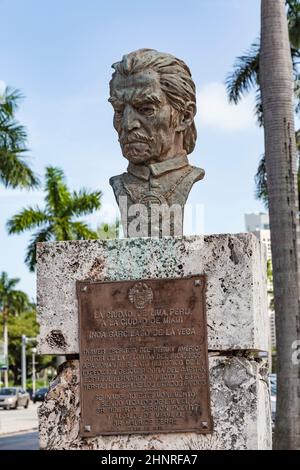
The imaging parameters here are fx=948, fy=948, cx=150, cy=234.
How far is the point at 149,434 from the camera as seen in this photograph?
20.3 feet

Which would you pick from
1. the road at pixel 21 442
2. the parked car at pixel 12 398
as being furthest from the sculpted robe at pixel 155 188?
the parked car at pixel 12 398

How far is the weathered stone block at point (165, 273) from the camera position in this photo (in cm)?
620

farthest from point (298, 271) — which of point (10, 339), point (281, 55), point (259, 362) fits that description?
point (10, 339)

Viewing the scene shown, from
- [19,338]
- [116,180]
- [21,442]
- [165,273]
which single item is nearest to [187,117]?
[116,180]

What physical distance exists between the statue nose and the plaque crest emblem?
1.22m

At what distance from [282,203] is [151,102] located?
6.54 m

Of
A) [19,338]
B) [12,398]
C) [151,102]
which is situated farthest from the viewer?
[19,338]

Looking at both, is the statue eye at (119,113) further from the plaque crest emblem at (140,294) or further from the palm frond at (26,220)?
the palm frond at (26,220)

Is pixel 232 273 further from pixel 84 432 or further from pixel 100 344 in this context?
pixel 84 432

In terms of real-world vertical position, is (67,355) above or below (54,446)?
above

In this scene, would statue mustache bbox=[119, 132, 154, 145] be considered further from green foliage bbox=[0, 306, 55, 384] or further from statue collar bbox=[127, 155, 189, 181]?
green foliage bbox=[0, 306, 55, 384]

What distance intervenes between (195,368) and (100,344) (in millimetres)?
652

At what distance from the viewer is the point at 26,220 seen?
97.9 feet

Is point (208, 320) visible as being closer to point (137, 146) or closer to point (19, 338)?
point (137, 146)
